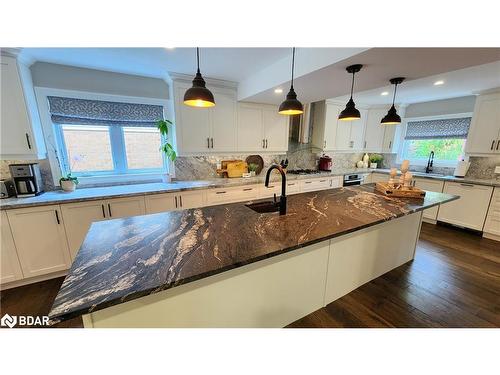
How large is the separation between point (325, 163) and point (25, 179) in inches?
187

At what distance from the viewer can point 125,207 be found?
8.03ft

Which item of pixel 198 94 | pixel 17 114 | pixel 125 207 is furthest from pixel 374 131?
pixel 17 114

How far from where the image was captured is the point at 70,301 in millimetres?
760

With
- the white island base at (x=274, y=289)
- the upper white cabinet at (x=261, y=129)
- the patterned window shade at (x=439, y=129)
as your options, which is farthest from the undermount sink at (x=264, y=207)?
the patterned window shade at (x=439, y=129)

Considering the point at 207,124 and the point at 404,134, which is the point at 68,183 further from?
the point at 404,134

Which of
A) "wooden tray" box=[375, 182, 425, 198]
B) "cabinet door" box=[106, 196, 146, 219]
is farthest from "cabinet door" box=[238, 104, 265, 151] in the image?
"wooden tray" box=[375, 182, 425, 198]

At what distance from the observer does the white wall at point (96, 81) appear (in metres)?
2.38

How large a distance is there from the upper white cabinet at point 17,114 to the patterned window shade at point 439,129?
675 cm

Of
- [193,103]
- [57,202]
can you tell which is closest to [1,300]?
[57,202]

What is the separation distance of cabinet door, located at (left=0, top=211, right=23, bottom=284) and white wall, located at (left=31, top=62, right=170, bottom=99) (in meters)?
1.64

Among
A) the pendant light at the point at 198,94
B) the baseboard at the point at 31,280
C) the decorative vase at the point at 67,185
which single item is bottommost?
the baseboard at the point at 31,280

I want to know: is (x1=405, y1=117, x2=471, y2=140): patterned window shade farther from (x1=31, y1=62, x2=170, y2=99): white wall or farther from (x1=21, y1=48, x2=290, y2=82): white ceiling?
(x1=31, y1=62, x2=170, y2=99): white wall

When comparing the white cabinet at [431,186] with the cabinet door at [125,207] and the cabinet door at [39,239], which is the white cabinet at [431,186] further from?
the cabinet door at [39,239]
